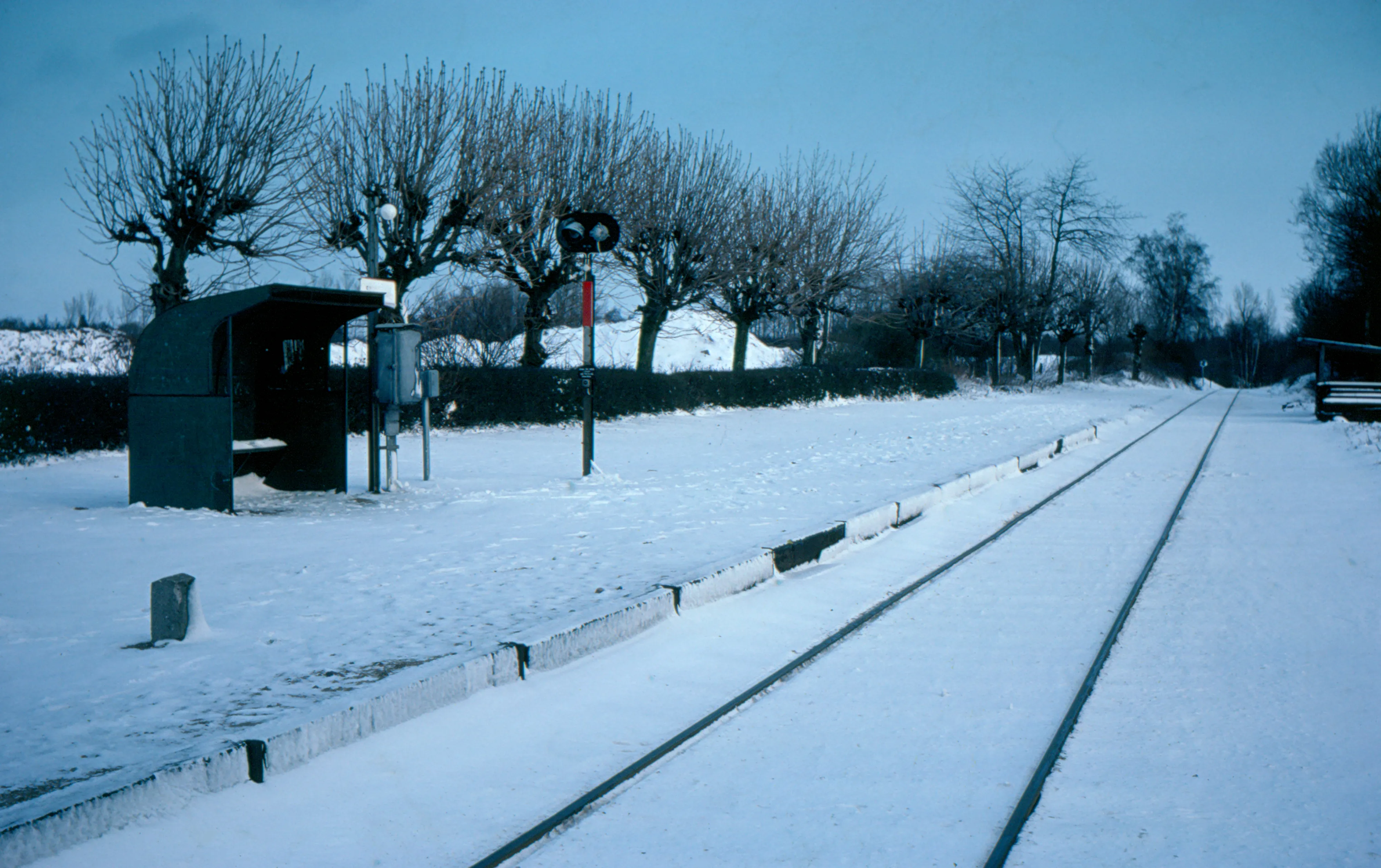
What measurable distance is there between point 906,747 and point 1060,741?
58 centimetres

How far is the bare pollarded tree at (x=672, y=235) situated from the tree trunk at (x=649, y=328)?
2cm

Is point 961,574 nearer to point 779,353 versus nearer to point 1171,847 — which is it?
point 1171,847

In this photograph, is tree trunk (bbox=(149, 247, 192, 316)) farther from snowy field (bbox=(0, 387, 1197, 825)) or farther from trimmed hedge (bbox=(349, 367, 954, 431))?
snowy field (bbox=(0, 387, 1197, 825))

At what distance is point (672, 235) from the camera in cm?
2664

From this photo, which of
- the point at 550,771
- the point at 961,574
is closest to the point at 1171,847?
the point at 550,771

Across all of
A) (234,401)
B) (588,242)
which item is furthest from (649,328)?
(234,401)

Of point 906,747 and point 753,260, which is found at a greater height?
point 753,260

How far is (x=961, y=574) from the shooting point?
6.66 meters

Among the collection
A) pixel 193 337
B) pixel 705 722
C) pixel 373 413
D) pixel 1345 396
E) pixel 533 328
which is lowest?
pixel 705 722

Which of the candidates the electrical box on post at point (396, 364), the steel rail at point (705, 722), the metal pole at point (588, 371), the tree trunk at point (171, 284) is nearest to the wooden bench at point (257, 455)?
the electrical box on post at point (396, 364)

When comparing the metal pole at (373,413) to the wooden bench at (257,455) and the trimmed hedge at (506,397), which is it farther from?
the trimmed hedge at (506,397)

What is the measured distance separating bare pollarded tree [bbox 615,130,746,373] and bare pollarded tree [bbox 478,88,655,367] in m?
0.86

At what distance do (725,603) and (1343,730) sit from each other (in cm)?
314

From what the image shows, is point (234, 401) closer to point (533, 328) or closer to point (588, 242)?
point (588, 242)
